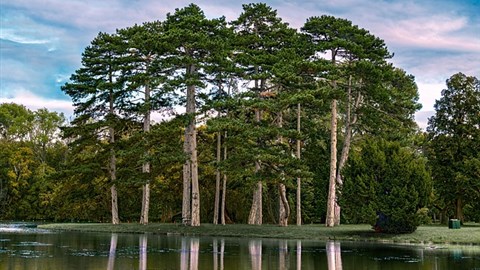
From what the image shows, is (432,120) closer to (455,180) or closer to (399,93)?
(455,180)

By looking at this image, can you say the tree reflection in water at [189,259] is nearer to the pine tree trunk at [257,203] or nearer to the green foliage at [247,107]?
the green foliage at [247,107]

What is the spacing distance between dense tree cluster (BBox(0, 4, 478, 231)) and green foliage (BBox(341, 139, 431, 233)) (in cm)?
8

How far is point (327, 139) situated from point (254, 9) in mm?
14485

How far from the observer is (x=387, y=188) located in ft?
121

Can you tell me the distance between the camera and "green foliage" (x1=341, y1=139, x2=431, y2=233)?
36.3 metres

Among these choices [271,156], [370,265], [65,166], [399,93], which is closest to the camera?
[370,265]

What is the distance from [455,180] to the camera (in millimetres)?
52812

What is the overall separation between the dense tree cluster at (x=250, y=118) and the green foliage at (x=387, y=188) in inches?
3.3

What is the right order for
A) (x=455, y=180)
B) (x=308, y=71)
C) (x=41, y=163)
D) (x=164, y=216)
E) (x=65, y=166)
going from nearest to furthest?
1. (x=308, y=71)
2. (x=455, y=180)
3. (x=65, y=166)
4. (x=164, y=216)
5. (x=41, y=163)

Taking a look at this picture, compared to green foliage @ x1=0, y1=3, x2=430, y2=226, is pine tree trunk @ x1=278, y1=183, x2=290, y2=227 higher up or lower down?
lower down

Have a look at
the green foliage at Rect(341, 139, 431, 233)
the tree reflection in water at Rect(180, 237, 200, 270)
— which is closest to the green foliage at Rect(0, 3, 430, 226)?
the green foliage at Rect(341, 139, 431, 233)

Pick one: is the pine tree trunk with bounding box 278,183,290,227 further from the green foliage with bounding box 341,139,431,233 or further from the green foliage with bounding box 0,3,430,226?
the green foliage with bounding box 341,139,431,233

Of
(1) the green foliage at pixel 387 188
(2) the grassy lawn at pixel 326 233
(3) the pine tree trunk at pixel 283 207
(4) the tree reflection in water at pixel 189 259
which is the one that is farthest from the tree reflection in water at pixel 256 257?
(3) the pine tree trunk at pixel 283 207

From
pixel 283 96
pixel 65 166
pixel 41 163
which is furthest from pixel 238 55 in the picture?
pixel 41 163
